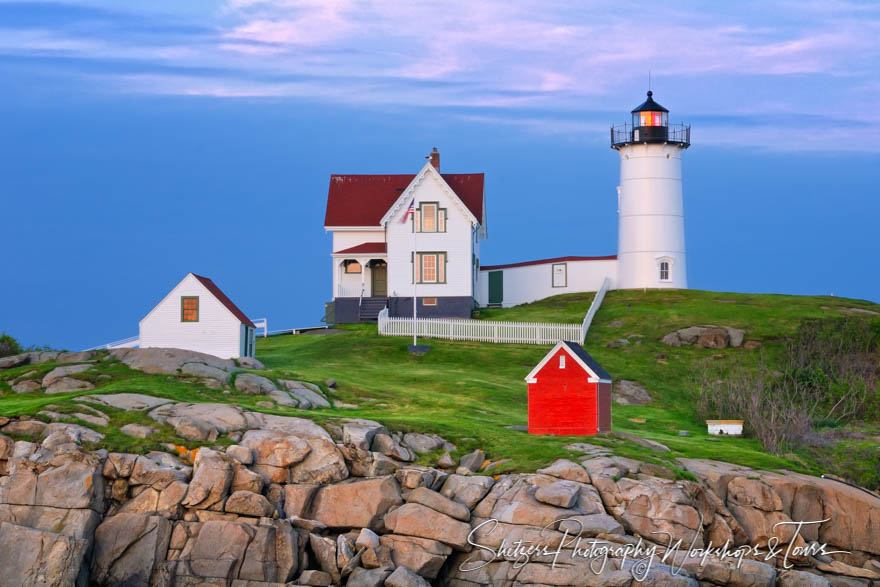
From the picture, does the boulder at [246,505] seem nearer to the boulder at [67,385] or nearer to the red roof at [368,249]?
the boulder at [67,385]

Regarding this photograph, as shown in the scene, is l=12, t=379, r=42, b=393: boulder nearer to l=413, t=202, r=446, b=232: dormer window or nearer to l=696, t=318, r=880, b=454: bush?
l=696, t=318, r=880, b=454: bush

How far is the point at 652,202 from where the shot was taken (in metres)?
59.7

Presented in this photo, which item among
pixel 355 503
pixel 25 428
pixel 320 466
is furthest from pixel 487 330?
pixel 25 428

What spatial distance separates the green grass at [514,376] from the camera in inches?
1139

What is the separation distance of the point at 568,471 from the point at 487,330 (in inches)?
924

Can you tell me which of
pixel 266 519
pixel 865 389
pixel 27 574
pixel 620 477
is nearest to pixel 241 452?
pixel 266 519

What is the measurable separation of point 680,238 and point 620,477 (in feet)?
121

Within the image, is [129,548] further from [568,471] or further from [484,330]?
[484,330]

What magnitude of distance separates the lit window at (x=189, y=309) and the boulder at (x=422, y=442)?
45.7ft

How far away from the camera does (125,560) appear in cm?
2323

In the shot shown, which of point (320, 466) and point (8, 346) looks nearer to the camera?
point (320, 466)

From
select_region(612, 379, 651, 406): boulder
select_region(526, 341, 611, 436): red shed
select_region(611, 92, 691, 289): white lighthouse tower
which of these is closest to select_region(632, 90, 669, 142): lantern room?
select_region(611, 92, 691, 289): white lighthouse tower

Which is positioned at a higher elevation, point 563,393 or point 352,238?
point 352,238

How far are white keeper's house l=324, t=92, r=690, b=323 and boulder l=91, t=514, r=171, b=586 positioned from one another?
28.8 metres
